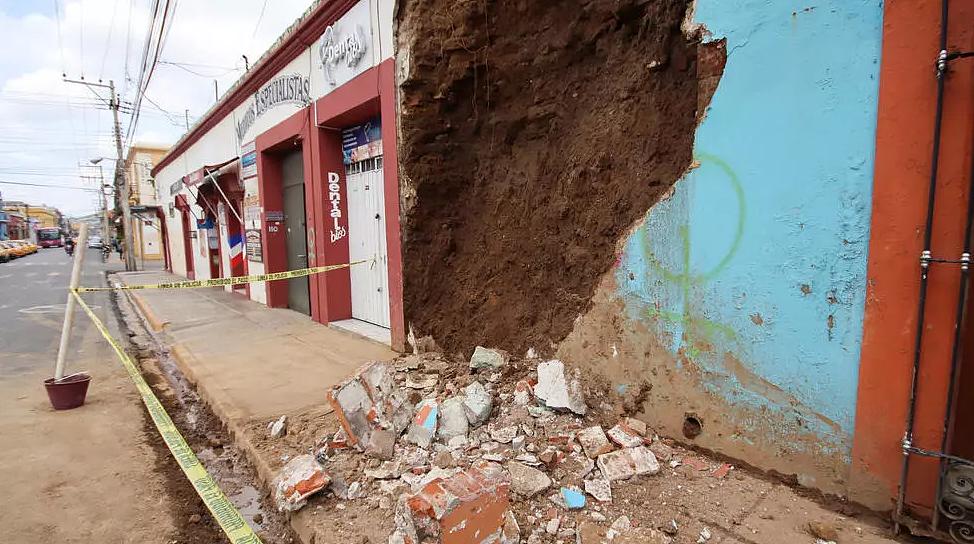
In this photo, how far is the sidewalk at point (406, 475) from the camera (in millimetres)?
2344

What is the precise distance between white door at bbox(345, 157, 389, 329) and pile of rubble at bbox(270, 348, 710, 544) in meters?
3.37

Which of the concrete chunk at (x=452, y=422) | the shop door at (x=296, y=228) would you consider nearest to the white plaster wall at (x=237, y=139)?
the shop door at (x=296, y=228)

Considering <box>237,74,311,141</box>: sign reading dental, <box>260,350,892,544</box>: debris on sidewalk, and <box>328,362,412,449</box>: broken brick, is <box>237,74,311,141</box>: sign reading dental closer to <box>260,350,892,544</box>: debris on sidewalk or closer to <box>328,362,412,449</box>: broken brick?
<box>328,362,412,449</box>: broken brick

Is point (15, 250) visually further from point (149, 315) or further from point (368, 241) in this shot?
point (368, 241)

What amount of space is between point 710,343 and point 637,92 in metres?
1.94

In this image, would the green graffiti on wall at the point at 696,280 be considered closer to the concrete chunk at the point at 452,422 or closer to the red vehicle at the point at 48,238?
the concrete chunk at the point at 452,422

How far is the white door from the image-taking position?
22.7 ft

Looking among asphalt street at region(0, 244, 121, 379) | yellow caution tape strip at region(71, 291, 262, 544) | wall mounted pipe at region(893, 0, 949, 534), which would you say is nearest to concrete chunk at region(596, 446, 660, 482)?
wall mounted pipe at region(893, 0, 949, 534)

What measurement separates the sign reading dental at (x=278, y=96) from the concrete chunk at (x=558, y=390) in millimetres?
6409

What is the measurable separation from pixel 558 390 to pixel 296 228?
7682mm

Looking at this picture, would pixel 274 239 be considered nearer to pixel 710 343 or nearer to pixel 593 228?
pixel 593 228

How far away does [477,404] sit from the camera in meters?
3.44

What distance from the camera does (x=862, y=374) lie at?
2.35 meters

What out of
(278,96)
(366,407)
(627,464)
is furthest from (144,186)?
(627,464)
